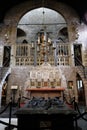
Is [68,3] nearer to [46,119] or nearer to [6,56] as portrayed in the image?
[6,56]

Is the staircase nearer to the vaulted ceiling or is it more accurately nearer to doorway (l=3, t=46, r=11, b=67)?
the vaulted ceiling

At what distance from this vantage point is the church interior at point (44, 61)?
12.1 m

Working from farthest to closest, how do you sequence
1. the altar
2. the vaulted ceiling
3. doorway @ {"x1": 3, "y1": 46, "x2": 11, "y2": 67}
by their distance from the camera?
the vaulted ceiling
doorway @ {"x1": 3, "y1": 46, "x2": 11, "y2": 67}
the altar

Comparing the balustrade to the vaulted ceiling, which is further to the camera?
the vaulted ceiling

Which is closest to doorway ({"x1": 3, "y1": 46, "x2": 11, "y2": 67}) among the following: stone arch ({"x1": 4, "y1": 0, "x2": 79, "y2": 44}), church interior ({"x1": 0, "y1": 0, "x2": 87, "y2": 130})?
church interior ({"x1": 0, "y1": 0, "x2": 87, "y2": 130})

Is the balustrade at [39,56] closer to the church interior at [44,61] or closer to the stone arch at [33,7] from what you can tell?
the church interior at [44,61]

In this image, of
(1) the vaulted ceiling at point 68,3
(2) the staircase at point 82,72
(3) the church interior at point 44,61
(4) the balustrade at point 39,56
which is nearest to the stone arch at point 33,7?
(3) the church interior at point 44,61

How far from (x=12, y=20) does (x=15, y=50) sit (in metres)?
3.16

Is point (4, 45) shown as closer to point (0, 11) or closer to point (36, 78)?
point (0, 11)

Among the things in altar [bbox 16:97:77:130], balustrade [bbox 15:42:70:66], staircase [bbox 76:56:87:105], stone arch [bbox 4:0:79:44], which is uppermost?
stone arch [bbox 4:0:79:44]

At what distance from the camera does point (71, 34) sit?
568 inches

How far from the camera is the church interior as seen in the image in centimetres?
1215

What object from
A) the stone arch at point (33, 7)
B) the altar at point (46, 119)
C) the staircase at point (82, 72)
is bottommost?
the altar at point (46, 119)

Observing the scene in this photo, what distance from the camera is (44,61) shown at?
43.0 feet
